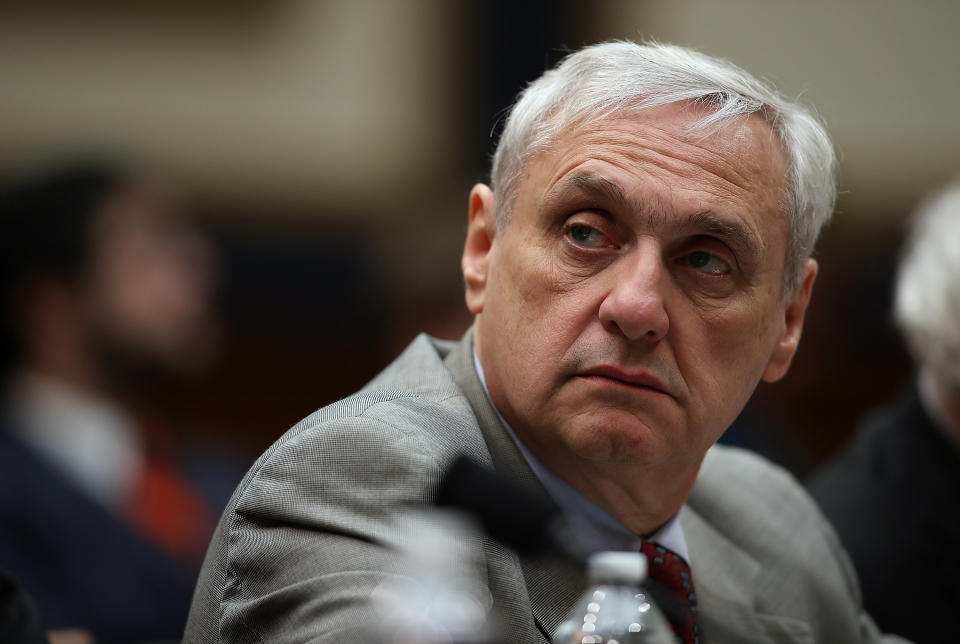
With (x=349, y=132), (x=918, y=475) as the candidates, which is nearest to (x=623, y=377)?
(x=918, y=475)

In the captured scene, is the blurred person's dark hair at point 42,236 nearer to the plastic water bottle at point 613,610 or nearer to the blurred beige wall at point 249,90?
the blurred beige wall at point 249,90

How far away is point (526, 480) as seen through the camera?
6.05ft

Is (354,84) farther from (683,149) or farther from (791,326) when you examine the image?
(683,149)

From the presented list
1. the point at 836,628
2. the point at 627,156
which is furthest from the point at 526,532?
the point at 836,628

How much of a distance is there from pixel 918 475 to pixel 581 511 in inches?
56.4

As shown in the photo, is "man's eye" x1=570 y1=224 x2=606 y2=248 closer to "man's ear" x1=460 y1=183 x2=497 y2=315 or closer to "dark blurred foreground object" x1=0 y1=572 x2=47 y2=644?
"man's ear" x1=460 y1=183 x2=497 y2=315

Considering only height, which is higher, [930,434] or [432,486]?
[432,486]

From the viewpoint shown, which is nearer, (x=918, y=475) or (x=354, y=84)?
(x=918, y=475)

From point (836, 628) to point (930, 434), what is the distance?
0.98 metres

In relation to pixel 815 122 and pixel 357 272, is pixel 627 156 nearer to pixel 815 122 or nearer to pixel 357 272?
pixel 815 122

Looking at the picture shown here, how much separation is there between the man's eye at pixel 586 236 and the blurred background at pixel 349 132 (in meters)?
4.49

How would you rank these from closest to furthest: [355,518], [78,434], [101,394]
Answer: [355,518] < [78,434] < [101,394]

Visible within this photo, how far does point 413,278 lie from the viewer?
605cm

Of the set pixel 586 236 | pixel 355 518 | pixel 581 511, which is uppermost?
pixel 586 236
